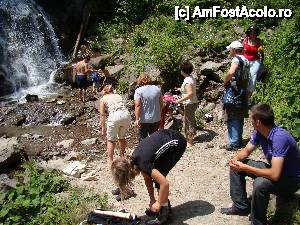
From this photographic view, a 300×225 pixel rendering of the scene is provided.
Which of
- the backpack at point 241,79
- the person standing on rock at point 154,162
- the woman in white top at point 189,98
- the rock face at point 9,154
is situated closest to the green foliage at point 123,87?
the rock face at point 9,154

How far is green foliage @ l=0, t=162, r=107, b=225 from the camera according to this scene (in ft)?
23.4

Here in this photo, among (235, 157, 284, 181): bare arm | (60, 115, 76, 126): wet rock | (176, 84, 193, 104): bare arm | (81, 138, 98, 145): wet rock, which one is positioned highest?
(176, 84, 193, 104): bare arm

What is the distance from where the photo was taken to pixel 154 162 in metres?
5.95

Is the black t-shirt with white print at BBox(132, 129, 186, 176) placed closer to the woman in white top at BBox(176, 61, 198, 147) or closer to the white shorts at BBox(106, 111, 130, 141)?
the white shorts at BBox(106, 111, 130, 141)

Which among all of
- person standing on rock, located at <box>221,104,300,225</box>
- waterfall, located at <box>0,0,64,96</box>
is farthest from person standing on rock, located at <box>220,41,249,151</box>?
waterfall, located at <box>0,0,64,96</box>

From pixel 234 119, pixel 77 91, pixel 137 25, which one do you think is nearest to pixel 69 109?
pixel 77 91

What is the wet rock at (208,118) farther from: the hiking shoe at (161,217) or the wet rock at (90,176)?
the hiking shoe at (161,217)

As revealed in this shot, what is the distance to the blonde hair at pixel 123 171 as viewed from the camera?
18.6 feet

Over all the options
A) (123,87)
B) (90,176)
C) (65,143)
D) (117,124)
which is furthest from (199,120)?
(123,87)

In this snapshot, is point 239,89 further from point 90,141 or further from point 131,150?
point 90,141

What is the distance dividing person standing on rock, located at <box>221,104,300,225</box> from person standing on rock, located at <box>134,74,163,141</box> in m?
2.62

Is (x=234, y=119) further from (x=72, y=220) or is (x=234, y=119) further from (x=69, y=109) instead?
(x=69, y=109)

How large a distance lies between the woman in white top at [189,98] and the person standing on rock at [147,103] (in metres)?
0.63

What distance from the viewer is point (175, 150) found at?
19.9 feet
